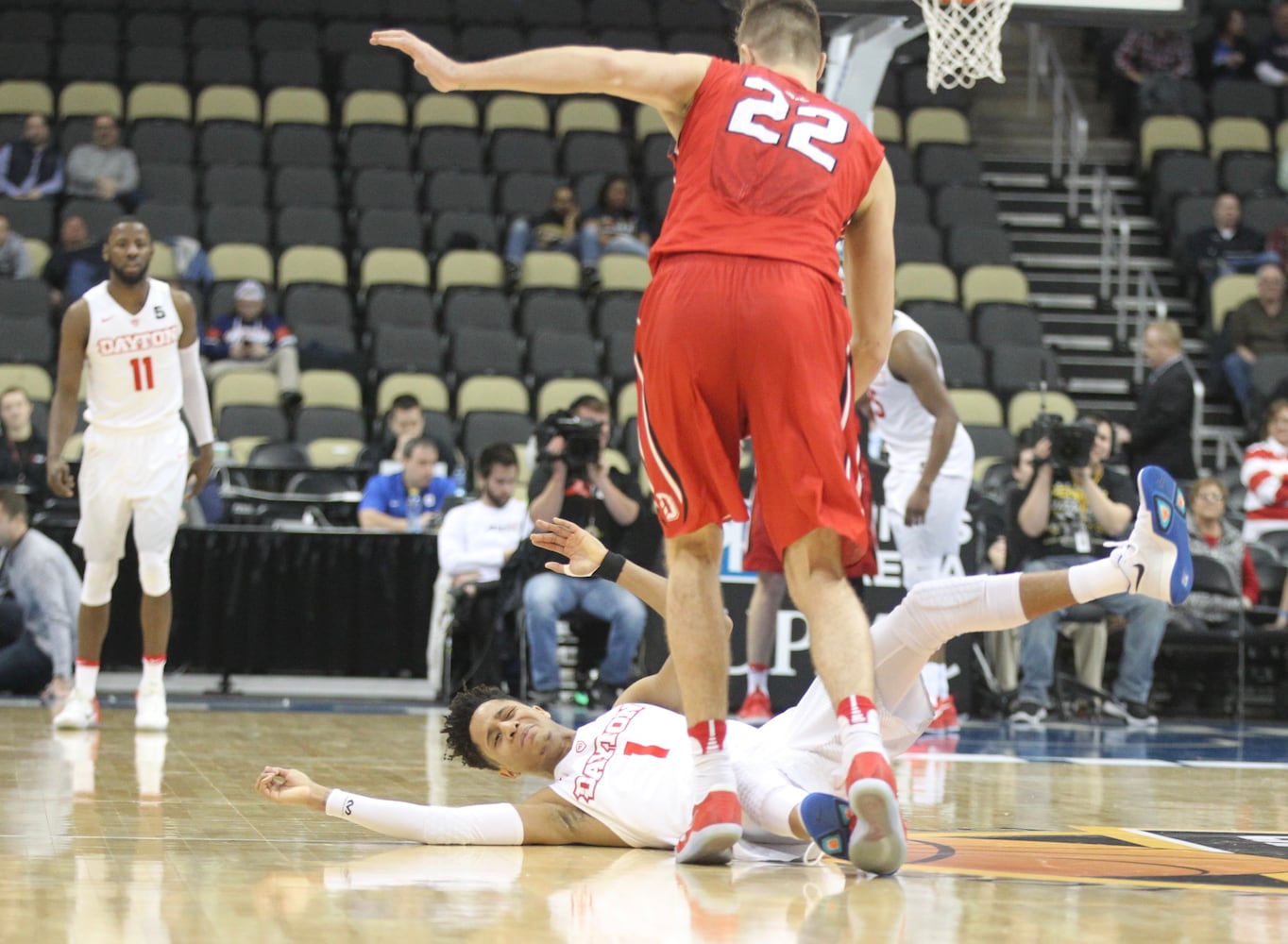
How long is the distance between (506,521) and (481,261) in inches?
182

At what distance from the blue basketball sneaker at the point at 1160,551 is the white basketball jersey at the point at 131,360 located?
4.62m

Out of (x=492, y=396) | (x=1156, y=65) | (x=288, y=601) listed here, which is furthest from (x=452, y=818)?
(x=1156, y=65)

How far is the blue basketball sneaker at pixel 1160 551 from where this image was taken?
13.5 feet

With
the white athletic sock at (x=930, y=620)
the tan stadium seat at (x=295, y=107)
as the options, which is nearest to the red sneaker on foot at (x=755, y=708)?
the white athletic sock at (x=930, y=620)

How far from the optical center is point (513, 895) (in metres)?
3.38

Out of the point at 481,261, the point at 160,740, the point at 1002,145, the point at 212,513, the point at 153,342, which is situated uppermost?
the point at 1002,145

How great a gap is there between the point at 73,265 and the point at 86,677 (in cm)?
626

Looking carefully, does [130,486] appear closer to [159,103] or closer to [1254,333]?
[159,103]

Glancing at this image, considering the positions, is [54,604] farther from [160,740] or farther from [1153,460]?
[1153,460]

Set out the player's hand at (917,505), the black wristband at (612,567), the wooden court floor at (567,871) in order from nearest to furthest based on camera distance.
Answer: the wooden court floor at (567,871) < the black wristband at (612,567) < the player's hand at (917,505)

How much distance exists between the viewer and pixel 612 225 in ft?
47.5

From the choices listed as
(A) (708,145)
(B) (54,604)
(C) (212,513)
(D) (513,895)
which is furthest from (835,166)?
(C) (212,513)

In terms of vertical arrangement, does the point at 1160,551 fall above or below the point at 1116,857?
above

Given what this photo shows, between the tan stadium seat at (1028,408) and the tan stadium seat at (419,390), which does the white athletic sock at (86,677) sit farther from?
the tan stadium seat at (1028,408)
